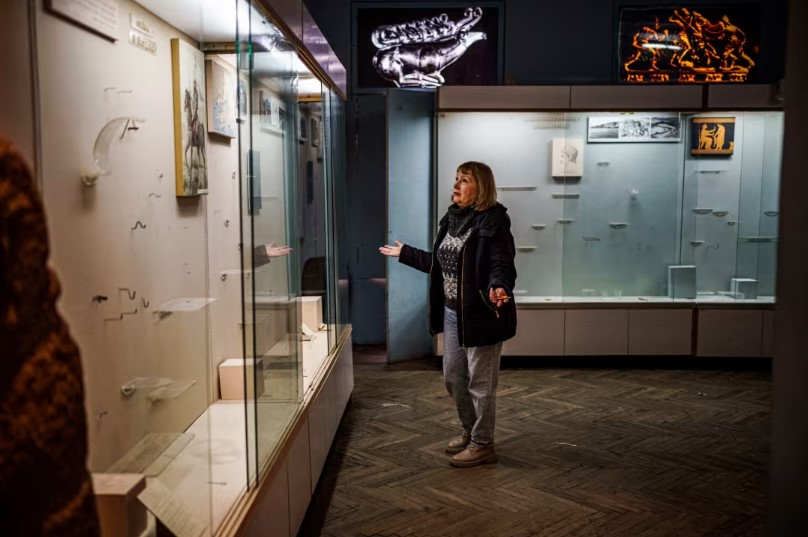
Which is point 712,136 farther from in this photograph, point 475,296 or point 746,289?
point 475,296

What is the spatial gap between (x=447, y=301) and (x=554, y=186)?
2969 mm

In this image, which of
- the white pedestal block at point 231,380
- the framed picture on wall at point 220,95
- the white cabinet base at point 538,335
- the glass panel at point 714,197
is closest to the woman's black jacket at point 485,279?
the white pedestal block at point 231,380

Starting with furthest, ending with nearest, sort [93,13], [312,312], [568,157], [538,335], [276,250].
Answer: [568,157] → [538,335] → [312,312] → [276,250] → [93,13]

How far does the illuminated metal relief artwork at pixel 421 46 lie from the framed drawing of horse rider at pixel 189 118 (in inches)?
179

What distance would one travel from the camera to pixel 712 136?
6.55 m

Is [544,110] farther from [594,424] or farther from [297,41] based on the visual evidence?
[297,41]

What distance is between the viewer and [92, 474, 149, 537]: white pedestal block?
1562 millimetres

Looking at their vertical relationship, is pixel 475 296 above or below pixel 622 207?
below

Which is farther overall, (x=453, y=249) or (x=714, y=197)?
(x=714, y=197)

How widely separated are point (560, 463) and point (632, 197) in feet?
10.6

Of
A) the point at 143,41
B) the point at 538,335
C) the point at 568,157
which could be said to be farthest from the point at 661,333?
the point at 143,41

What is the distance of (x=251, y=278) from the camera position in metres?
2.47

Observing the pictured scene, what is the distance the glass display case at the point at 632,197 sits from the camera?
653 cm

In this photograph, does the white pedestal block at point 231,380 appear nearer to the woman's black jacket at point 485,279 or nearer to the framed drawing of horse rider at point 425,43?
the woman's black jacket at point 485,279
